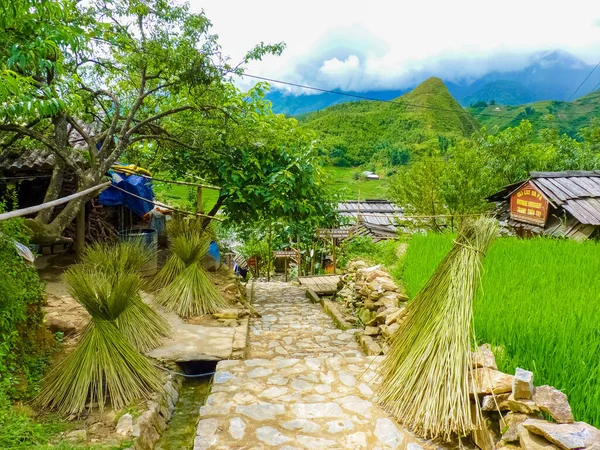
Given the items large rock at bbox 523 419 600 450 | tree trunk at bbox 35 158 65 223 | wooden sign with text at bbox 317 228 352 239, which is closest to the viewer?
large rock at bbox 523 419 600 450

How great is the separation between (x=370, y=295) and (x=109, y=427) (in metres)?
3.54

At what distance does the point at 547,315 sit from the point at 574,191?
597 centimetres

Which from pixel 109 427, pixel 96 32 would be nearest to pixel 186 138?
pixel 96 32

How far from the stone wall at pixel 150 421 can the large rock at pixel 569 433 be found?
2365mm

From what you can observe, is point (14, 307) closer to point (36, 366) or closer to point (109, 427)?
point (36, 366)

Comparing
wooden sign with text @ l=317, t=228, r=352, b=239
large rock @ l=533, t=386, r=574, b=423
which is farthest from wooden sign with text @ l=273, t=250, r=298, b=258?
large rock @ l=533, t=386, r=574, b=423

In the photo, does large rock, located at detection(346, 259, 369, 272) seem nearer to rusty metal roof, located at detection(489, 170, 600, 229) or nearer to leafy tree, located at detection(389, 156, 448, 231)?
rusty metal roof, located at detection(489, 170, 600, 229)

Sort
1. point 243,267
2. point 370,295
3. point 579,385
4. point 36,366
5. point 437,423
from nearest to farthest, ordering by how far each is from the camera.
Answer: point 579,385 < point 437,423 < point 36,366 < point 370,295 < point 243,267

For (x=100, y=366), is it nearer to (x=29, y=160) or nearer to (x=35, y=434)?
(x=35, y=434)

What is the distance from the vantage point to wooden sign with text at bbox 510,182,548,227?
7.64 m

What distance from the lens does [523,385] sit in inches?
81.7

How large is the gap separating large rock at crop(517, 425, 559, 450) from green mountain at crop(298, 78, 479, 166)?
34.8 m

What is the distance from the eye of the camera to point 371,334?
4.99 metres

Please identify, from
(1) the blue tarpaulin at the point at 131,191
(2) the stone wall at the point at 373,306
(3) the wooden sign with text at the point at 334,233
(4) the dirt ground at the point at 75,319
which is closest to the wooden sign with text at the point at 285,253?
(3) the wooden sign with text at the point at 334,233
